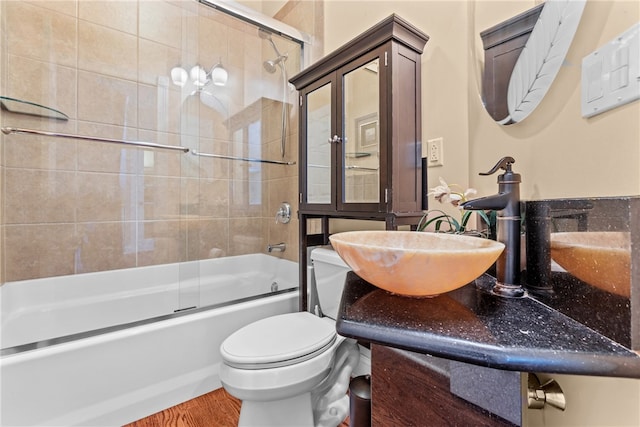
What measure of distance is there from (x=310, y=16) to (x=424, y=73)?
1145 millimetres

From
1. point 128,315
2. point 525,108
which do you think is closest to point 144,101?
point 128,315

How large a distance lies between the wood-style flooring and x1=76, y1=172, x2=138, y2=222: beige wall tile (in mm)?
1179

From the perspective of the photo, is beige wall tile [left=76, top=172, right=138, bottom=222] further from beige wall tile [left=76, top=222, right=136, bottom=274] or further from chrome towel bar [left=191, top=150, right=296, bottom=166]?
chrome towel bar [left=191, top=150, right=296, bottom=166]

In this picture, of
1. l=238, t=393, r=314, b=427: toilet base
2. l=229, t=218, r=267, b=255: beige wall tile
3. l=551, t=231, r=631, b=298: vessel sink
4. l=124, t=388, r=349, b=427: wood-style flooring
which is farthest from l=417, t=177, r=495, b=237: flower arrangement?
l=229, t=218, r=267, b=255: beige wall tile

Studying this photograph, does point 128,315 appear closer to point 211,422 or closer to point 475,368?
point 211,422

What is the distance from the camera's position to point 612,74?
506mm

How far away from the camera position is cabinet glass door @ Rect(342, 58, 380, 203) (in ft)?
3.86

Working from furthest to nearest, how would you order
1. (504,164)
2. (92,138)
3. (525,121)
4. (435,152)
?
(92,138)
(435,152)
(525,121)
(504,164)

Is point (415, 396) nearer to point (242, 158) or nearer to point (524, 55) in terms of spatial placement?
point (524, 55)

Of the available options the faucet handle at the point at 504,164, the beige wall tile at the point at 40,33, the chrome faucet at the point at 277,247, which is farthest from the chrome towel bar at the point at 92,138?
the faucet handle at the point at 504,164

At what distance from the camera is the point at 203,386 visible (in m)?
1.43

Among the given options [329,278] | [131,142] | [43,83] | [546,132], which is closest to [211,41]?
[131,142]

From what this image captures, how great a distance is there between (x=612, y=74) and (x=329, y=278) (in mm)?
1117

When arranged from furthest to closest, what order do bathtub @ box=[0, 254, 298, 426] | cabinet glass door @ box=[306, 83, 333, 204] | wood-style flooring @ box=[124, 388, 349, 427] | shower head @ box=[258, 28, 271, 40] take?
shower head @ box=[258, 28, 271, 40]
cabinet glass door @ box=[306, 83, 333, 204]
wood-style flooring @ box=[124, 388, 349, 427]
bathtub @ box=[0, 254, 298, 426]
